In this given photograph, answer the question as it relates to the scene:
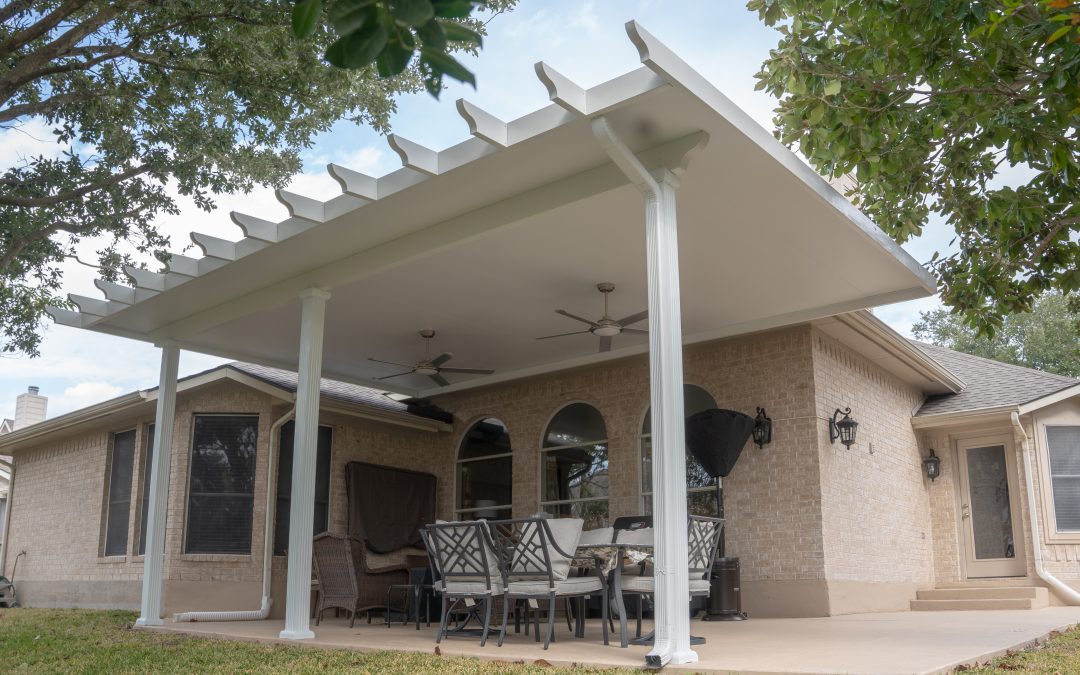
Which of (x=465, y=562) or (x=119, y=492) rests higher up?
(x=119, y=492)

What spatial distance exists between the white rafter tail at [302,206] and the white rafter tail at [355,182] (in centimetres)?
53

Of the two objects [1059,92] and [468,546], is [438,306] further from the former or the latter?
[1059,92]

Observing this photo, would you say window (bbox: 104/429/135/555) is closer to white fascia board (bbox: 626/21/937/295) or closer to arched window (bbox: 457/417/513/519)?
arched window (bbox: 457/417/513/519)

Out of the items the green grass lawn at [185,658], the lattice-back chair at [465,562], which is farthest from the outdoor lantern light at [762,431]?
the green grass lawn at [185,658]

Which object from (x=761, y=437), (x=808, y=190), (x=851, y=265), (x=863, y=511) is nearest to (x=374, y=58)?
(x=808, y=190)

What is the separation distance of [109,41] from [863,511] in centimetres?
867

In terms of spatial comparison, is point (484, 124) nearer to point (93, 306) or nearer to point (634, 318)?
point (634, 318)

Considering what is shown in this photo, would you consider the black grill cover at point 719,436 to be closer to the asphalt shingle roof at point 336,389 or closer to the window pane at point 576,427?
the window pane at point 576,427

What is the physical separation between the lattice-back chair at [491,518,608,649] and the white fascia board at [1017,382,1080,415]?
7236mm

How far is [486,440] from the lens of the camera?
12227 mm

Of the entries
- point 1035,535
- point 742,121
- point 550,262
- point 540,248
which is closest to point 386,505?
point 550,262

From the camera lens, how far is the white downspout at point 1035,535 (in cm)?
1059

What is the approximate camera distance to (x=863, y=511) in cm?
984

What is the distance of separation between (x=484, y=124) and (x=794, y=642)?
3.79 meters
